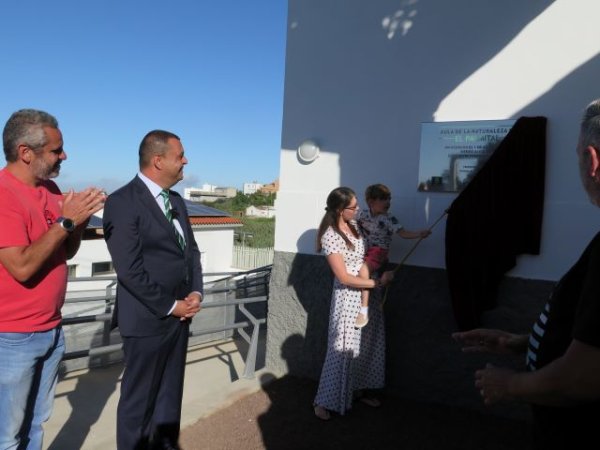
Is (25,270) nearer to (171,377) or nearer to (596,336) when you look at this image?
(171,377)

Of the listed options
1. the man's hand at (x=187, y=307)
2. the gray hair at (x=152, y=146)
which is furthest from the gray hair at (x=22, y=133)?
the man's hand at (x=187, y=307)

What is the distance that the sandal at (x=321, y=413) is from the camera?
381cm

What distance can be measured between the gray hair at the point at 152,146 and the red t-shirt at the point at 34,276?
1.97 feet

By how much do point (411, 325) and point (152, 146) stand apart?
2.56m

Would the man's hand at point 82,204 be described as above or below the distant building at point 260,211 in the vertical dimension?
above

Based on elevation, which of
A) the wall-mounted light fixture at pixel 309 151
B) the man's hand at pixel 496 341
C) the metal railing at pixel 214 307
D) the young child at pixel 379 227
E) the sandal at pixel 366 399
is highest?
the wall-mounted light fixture at pixel 309 151

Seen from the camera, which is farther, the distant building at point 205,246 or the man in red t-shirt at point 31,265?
the distant building at point 205,246

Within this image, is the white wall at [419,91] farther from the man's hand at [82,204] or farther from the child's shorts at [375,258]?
the man's hand at [82,204]

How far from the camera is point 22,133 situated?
93.4 inches

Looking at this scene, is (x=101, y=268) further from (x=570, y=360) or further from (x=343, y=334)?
(x=570, y=360)

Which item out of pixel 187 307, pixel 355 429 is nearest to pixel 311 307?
pixel 355 429

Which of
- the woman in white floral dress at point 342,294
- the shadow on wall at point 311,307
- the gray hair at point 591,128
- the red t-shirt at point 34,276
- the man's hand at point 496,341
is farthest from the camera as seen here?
the shadow on wall at point 311,307

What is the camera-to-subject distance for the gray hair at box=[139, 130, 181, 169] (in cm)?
296

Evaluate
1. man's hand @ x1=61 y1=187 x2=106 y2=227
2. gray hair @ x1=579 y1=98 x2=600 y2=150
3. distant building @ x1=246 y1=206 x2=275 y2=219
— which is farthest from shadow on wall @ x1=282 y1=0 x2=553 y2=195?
distant building @ x1=246 y1=206 x2=275 y2=219
